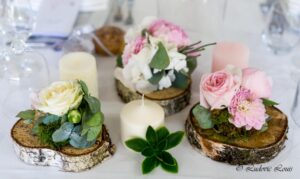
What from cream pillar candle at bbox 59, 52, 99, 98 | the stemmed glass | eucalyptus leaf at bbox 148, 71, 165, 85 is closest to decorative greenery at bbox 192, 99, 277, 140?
eucalyptus leaf at bbox 148, 71, 165, 85

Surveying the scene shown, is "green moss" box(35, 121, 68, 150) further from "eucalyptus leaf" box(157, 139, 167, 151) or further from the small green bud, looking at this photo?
"eucalyptus leaf" box(157, 139, 167, 151)

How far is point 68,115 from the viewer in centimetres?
67

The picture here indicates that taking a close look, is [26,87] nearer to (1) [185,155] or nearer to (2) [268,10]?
(1) [185,155]

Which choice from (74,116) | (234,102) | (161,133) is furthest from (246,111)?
(74,116)

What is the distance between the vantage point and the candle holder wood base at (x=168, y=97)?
0.79m

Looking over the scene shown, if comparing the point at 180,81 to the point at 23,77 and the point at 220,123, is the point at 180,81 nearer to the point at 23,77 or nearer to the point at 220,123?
the point at 220,123

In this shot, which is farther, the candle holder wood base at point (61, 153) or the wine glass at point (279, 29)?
the wine glass at point (279, 29)

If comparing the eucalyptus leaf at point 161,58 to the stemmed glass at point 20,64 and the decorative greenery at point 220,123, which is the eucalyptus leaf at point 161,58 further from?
the stemmed glass at point 20,64

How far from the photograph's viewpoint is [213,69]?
2.71ft

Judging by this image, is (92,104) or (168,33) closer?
(92,104)

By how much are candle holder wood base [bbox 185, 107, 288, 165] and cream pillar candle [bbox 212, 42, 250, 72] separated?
5.0 inches

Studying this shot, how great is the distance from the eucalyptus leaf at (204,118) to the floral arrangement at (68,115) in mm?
150

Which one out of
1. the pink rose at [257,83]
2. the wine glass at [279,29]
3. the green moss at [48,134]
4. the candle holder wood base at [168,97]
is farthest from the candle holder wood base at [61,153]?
the wine glass at [279,29]

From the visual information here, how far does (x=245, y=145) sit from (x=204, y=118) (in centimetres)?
7
